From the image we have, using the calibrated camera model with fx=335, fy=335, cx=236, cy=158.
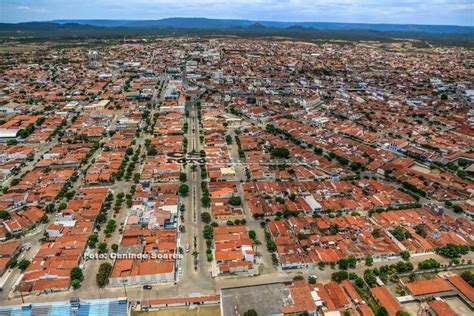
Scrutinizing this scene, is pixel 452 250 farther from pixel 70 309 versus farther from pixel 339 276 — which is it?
pixel 70 309

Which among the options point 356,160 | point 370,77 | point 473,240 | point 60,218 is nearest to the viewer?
point 473,240

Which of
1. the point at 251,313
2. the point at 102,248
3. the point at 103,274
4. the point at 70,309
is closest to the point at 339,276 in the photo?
the point at 251,313

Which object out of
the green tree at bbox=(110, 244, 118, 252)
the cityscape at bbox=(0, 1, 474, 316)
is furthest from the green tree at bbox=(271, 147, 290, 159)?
the green tree at bbox=(110, 244, 118, 252)

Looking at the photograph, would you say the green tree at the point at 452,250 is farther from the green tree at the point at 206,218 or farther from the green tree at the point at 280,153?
the green tree at the point at 280,153

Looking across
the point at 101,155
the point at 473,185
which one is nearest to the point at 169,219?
the point at 101,155

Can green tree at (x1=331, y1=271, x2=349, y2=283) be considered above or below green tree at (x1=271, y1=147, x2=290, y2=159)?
below

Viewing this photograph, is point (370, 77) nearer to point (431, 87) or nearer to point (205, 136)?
point (431, 87)

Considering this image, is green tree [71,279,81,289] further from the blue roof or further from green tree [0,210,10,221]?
green tree [0,210,10,221]
